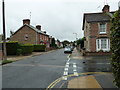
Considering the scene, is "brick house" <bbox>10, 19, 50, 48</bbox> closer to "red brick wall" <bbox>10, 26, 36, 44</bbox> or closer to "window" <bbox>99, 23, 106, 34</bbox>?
"red brick wall" <bbox>10, 26, 36, 44</bbox>

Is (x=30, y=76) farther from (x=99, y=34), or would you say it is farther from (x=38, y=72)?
(x=99, y=34)

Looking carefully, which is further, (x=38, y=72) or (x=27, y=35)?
(x=27, y=35)

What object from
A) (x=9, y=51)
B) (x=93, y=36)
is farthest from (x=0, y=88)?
(x=93, y=36)

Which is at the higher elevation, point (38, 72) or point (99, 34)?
point (99, 34)

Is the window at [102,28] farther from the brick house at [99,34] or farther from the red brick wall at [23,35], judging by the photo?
the red brick wall at [23,35]

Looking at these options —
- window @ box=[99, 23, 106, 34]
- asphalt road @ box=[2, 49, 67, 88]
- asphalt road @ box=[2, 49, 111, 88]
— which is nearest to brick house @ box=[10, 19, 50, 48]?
window @ box=[99, 23, 106, 34]

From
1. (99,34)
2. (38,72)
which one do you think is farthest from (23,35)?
(38,72)

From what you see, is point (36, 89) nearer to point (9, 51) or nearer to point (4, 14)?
point (4, 14)

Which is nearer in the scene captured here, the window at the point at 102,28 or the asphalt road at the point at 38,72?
the asphalt road at the point at 38,72

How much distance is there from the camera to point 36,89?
5.93 metres

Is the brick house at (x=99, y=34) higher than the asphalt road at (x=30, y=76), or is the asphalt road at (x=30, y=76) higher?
the brick house at (x=99, y=34)

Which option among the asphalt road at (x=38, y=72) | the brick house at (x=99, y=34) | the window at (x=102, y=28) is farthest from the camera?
the window at (x=102, y=28)

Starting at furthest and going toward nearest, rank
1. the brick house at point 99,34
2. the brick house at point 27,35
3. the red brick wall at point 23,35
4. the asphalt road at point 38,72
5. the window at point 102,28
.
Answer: the red brick wall at point 23,35, the brick house at point 27,35, the window at point 102,28, the brick house at point 99,34, the asphalt road at point 38,72

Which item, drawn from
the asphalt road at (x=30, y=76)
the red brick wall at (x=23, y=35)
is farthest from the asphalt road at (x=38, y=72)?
the red brick wall at (x=23, y=35)
